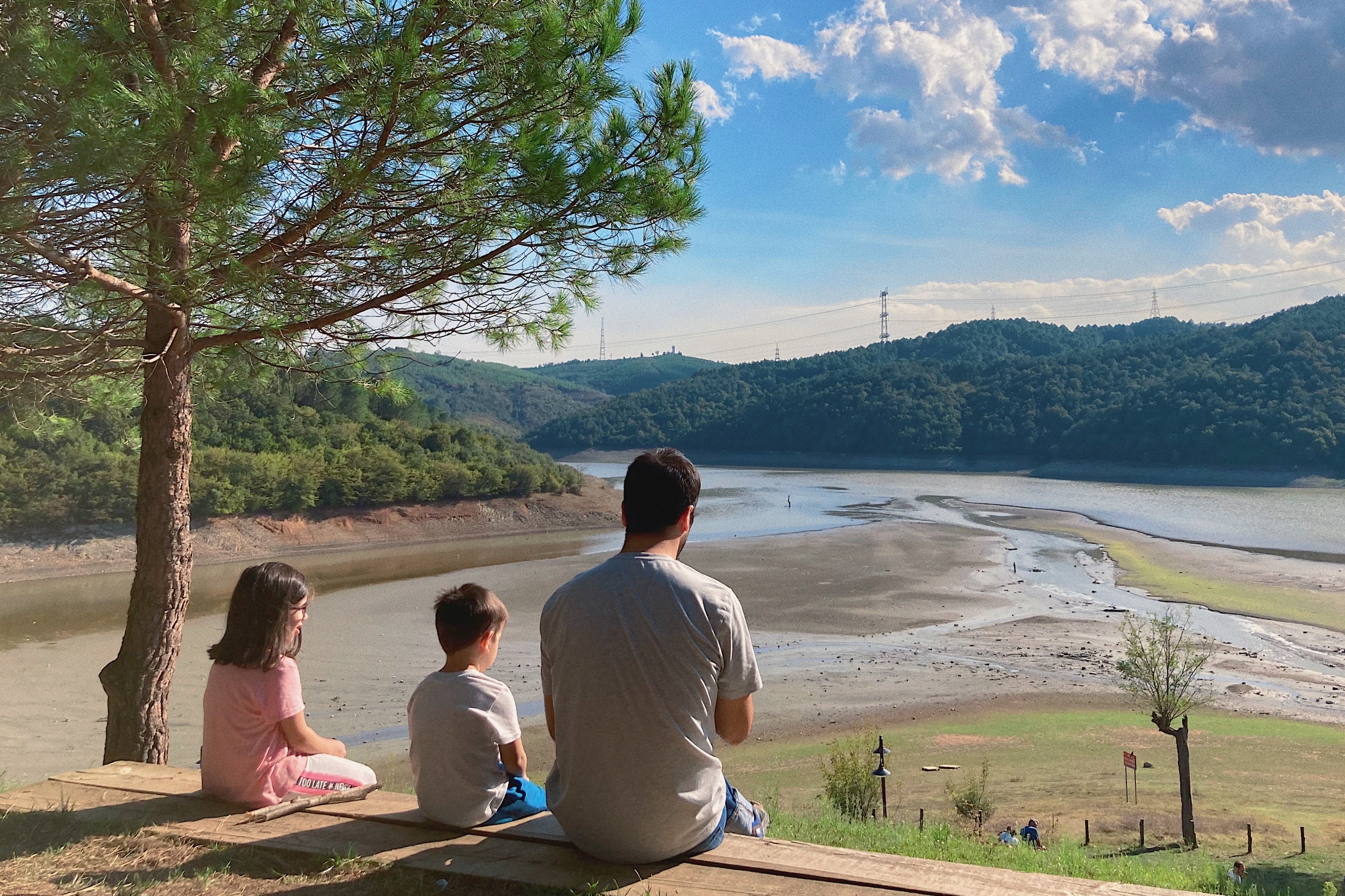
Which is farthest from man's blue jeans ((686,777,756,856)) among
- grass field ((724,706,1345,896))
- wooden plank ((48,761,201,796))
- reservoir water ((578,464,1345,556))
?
reservoir water ((578,464,1345,556))

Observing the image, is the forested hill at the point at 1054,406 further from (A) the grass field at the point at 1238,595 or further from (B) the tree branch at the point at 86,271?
(B) the tree branch at the point at 86,271

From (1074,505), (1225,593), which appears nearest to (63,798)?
(1225,593)

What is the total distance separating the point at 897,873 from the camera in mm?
2426

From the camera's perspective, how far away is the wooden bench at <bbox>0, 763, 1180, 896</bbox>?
2.32m

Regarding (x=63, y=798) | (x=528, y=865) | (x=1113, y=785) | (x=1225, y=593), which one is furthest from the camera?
(x=1225, y=593)

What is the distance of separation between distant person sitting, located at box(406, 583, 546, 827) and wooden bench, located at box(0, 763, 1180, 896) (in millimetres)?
72

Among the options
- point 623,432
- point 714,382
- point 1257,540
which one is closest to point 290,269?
point 1257,540

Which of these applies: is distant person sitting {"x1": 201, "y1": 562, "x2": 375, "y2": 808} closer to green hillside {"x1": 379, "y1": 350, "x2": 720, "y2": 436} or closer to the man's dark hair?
the man's dark hair

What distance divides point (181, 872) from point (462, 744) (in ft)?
2.99

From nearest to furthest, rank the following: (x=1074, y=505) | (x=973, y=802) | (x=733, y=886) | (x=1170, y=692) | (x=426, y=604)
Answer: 1. (x=733, y=886)
2. (x=973, y=802)
3. (x=1170, y=692)
4. (x=426, y=604)
5. (x=1074, y=505)

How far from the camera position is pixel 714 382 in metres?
138

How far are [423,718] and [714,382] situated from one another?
445ft

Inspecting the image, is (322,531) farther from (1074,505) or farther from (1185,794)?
(1074,505)

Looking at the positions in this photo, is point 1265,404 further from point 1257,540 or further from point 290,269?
point 290,269
